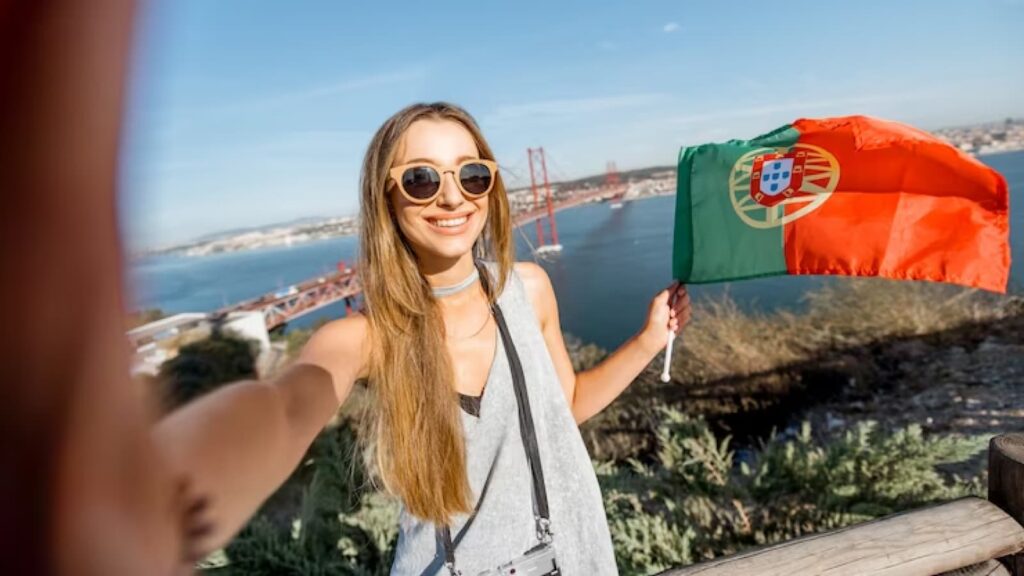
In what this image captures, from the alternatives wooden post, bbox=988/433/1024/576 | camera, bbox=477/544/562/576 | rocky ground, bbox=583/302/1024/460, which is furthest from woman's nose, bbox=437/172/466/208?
rocky ground, bbox=583/302/1024/460

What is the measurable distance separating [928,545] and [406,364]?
5.31ft

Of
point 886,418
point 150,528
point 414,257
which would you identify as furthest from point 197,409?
point 886,418

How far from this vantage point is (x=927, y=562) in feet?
5.78

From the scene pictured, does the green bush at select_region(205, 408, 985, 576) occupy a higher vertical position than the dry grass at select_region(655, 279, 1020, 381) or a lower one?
higher

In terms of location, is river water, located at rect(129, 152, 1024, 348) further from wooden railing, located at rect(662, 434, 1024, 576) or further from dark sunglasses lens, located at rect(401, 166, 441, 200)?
wooden railing, located at rect(662, 434, 1024, 576)

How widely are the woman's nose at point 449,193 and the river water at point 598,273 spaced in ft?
1.82

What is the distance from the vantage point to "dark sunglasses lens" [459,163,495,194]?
1.42 meters

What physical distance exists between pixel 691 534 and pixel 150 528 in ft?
10.5

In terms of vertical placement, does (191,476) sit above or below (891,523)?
above

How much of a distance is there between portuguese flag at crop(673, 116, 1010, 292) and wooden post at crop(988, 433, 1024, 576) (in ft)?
1.62

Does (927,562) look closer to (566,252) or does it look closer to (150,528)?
(150,528)

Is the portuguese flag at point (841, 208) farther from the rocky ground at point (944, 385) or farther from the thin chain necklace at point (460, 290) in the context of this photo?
the rocky ground at point (944, 385)

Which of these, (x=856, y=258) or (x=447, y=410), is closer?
(x=447, y=410)

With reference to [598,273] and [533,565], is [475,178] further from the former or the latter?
[598,273]
